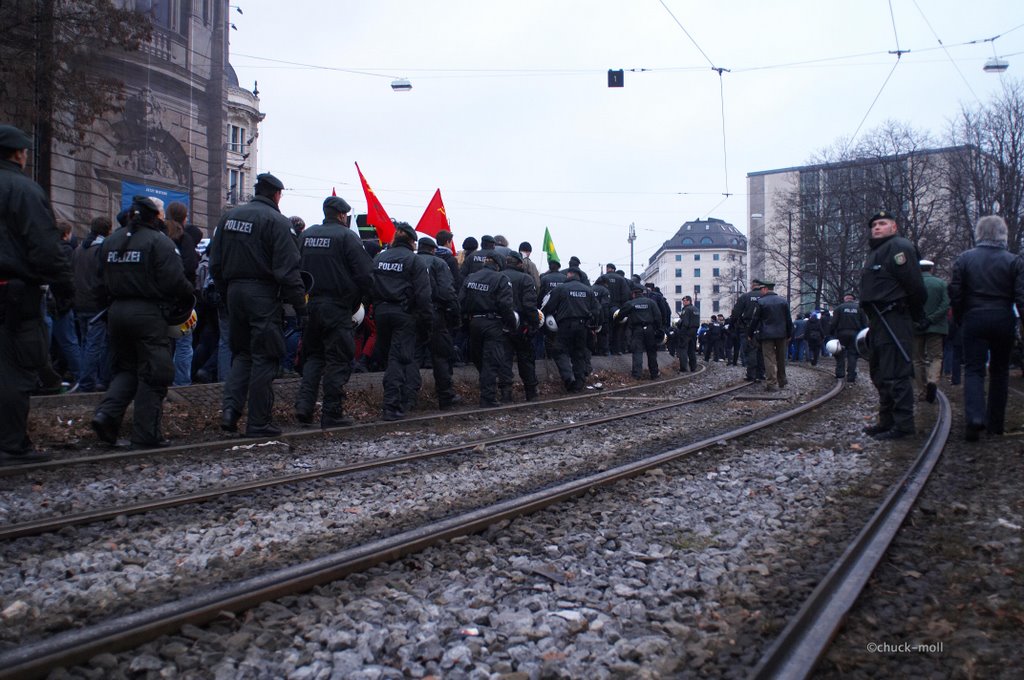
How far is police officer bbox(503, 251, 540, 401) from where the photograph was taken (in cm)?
1115

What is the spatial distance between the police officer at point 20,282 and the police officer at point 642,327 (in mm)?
11911

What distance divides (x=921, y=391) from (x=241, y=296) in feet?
28.2

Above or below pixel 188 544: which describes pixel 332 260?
above

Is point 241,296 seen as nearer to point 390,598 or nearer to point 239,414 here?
point 239,414

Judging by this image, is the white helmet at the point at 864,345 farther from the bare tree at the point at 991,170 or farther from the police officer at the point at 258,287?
the bare tree at the point at 991,170

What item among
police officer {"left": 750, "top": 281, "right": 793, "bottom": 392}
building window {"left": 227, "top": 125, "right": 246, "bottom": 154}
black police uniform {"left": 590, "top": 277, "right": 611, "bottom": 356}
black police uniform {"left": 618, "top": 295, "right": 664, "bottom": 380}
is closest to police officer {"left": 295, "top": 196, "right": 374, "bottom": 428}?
police officer {"left": 750, "top": 281, "right": 793, "bottom": 392}

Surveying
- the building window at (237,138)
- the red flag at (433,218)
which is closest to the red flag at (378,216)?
the red flag at (433,218)

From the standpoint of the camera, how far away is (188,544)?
382 cm

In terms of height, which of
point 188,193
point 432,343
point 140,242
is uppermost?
point 188,193

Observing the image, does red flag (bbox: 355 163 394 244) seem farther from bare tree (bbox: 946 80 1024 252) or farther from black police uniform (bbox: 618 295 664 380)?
bare tree (bbox: 946 80 1024 252)

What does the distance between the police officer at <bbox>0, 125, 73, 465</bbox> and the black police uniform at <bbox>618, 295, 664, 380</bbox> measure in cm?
1190

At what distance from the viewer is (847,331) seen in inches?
624

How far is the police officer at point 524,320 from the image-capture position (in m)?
11.1

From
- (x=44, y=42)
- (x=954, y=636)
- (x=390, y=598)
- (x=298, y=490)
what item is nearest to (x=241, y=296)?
(x=298, y=490)
